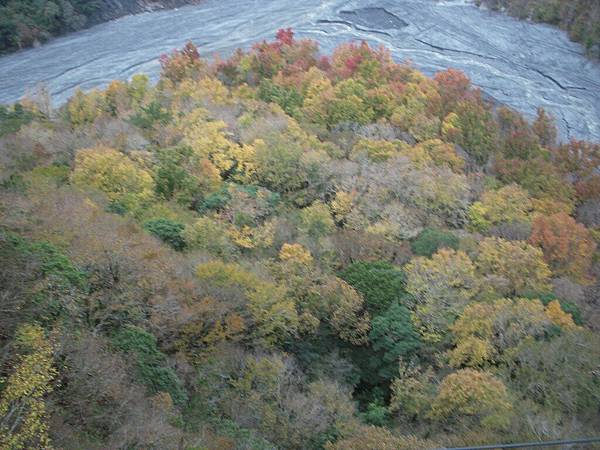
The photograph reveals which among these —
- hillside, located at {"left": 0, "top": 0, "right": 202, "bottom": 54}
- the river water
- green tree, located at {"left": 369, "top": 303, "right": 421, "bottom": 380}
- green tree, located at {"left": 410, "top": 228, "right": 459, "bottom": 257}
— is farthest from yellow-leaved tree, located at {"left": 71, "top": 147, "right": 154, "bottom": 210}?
hillside, located at {"left": 0, "top": 0, "right": 202, "bottom": 54}

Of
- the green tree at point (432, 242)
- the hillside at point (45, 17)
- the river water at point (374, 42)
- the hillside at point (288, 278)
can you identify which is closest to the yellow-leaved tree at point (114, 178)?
the hillside at point (288, 278)

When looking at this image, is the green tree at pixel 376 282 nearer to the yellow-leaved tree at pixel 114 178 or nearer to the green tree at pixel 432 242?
the green tree at pixel 432 242

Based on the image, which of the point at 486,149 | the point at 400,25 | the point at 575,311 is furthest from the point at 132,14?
the point at 575,311

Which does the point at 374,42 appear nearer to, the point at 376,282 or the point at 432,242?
the point at 432,242

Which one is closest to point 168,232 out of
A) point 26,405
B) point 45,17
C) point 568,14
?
point 26,405

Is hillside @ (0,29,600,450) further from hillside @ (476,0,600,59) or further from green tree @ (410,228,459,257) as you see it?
hillside @ (476,0,600,59)
